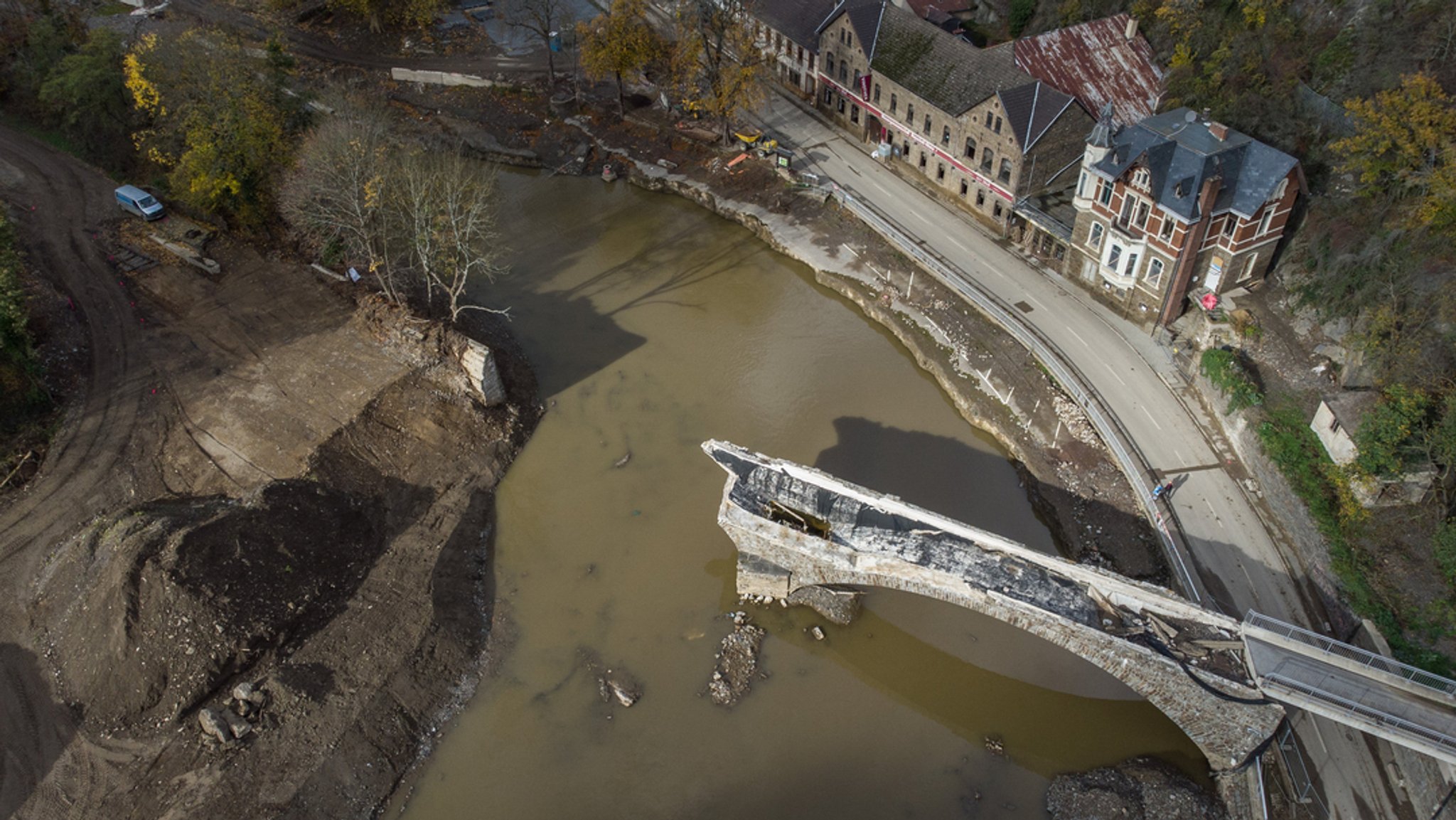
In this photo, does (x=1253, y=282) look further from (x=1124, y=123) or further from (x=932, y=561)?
(x=932, y=561)

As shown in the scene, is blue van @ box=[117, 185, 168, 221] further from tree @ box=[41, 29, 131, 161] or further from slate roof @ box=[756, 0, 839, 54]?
slate roof @ box=[756, 0, 839, 54]

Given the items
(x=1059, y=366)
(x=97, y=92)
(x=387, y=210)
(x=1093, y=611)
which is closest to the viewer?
(x=1093, y=611)

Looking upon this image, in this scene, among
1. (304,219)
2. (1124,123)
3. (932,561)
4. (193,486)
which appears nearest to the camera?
(932,561)

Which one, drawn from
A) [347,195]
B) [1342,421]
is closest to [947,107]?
[1342,421]

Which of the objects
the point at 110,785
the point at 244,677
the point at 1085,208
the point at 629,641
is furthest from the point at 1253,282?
the point at 110,785

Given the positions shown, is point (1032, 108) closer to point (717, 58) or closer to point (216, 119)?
point (717, 58)

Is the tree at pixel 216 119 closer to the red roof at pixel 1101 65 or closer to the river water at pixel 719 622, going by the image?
the river water at pixel 719 622
